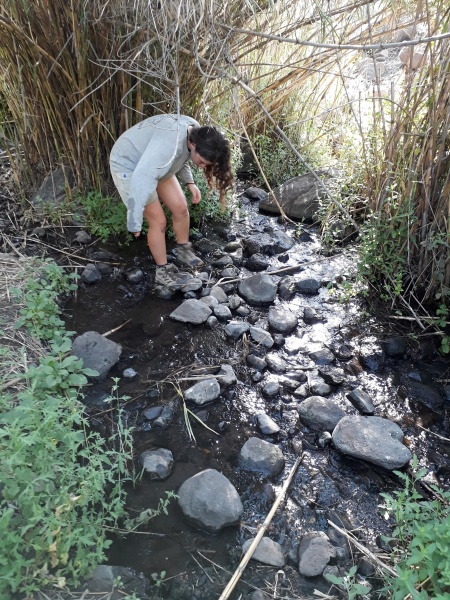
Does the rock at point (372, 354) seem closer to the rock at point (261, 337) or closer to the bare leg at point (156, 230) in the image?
the rock at point (261, 337)

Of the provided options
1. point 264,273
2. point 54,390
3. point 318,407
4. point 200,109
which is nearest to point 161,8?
point 200,109

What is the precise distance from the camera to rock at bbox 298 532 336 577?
6.18ft

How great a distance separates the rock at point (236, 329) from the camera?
3000mm

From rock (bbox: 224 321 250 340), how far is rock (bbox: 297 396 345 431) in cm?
62

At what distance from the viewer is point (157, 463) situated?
2.22 m

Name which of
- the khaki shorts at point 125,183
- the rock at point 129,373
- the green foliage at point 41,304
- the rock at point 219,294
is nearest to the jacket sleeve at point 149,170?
the khaki shorts at point 125,183

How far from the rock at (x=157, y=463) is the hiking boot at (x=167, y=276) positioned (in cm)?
127

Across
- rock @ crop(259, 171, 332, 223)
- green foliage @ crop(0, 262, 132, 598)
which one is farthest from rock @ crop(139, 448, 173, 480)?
rock @ crop(259, 171, 332, 223)

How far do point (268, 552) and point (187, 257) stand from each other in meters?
2.14

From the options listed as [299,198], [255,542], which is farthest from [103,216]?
[255,542]

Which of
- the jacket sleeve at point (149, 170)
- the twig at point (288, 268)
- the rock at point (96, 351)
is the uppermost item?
the jacket sleeve at point (149, 170)

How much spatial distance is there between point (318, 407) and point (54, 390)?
3.98 feet

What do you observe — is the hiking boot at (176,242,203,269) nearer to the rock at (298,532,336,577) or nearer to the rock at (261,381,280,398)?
the rock at (261,381,280,398)

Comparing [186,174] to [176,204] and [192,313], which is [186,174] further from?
[192,313]
